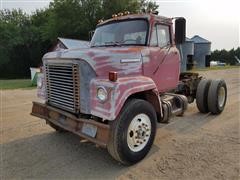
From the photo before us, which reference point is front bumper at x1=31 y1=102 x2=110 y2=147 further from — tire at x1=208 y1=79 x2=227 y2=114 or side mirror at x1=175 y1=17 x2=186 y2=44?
tire at x1=208 y1=79 x2=227 y2=114

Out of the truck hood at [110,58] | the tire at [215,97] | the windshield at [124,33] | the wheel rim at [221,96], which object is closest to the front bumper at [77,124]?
the truck hood at [110,58]

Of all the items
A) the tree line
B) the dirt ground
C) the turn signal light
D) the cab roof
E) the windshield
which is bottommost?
the dirt ground

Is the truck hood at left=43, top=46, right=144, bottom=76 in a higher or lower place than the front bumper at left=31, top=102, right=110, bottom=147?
higher

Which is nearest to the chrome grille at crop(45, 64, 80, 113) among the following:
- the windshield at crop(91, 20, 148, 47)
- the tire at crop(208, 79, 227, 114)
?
the windshield at crop(91, 20, 148, 47)

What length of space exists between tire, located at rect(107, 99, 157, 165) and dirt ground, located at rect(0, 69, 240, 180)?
8.0 inches

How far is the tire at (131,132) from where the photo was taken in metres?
3.98

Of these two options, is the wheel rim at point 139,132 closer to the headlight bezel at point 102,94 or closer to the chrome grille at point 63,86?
the headlight bezel at point 102,94

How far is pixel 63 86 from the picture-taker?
14.9ft

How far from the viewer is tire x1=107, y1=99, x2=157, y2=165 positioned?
13.1 ft

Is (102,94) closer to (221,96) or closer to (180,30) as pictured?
(180,30)

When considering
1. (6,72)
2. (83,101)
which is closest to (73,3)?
(6,72)

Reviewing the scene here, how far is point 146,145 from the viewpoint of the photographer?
4.51 metres

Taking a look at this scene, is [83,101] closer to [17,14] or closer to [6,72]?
[6,72]

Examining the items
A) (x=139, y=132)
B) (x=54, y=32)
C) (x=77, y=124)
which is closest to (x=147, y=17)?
(x=139, y=132)
